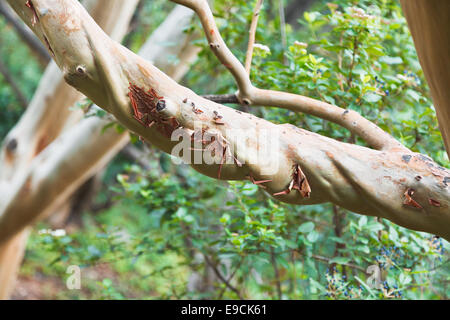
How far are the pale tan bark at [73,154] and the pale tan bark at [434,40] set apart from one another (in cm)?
165

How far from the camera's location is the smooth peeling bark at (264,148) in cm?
92

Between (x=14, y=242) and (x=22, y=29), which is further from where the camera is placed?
(x=22, y=29)

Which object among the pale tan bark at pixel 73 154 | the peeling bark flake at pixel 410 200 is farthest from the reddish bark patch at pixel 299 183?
the pale tan bark at pixel 73 154

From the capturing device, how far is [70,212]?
5605 millimetres

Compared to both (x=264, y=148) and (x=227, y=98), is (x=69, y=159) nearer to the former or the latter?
(x=227, y=98)

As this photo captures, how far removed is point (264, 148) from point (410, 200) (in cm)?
32

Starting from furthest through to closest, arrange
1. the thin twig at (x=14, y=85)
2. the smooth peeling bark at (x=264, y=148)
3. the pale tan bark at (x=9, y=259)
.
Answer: the thin twig at (x=14, y=85)
the pale tan bark at (x=9, y=259)
the smooth peeling bark at (x=264, y=148)

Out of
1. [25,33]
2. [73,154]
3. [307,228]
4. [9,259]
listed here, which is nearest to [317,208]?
[307,228]

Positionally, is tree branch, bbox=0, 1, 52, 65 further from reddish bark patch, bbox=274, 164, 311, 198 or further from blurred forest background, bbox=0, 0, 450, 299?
reddish bark patch, bbox=274, 164, 311, 198

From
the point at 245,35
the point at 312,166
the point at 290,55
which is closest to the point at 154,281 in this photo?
the point at 245,35

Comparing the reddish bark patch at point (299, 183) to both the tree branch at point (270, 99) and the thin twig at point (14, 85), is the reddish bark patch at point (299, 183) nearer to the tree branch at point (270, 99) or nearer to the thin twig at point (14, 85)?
the tree branch at point (270, 99)

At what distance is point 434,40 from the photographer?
0.81m

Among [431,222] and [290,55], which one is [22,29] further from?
[431,222]
